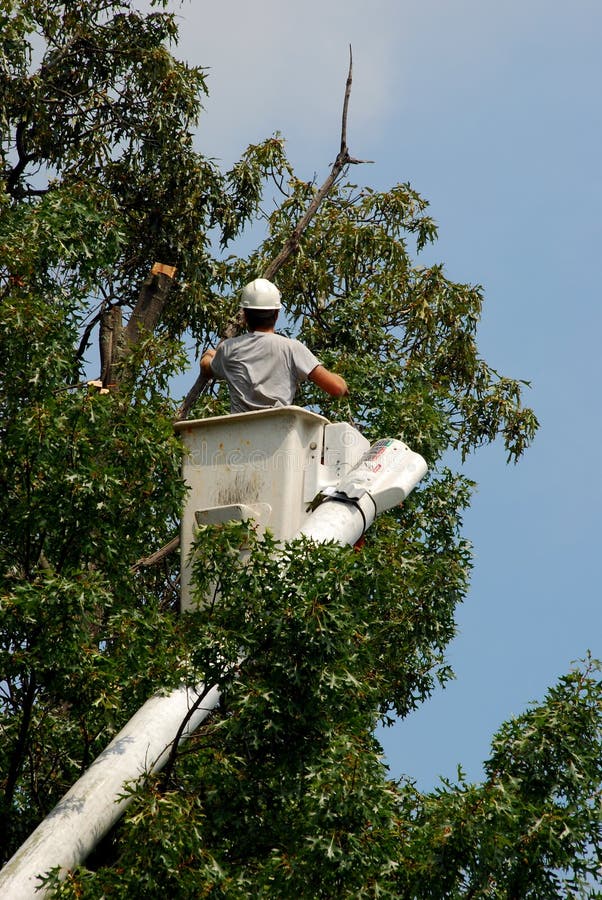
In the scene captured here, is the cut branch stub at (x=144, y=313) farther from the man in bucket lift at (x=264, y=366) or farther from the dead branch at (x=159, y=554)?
the man in bucket lift at (x=264, y=366)

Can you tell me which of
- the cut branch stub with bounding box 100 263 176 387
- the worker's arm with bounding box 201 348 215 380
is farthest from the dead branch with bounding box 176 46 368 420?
the worker's arm with bounding box 201 348 215 380

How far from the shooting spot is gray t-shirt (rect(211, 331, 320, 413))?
40.9 feet

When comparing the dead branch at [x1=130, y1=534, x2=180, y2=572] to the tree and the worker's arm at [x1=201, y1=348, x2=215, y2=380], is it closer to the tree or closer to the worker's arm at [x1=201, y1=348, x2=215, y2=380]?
the tree

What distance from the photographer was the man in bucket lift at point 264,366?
12.5 m

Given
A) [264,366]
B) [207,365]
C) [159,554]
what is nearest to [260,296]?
[264,366]

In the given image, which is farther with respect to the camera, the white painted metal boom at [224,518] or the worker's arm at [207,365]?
the worker's arm at [207,365]

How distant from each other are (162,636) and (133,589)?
1.21m

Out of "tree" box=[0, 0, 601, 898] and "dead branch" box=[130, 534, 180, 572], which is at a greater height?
"dead branch" box=[130, 534, 180, 572]

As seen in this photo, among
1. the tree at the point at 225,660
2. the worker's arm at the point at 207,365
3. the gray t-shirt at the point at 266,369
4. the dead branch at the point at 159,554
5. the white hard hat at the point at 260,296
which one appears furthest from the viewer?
the dead branch at the point at 159,554

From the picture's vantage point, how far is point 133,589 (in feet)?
40.2

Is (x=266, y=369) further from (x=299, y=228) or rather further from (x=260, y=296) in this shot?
(x=299, y=228)

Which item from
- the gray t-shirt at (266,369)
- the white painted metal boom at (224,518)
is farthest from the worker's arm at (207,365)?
the white painted metal boom at (224,518)

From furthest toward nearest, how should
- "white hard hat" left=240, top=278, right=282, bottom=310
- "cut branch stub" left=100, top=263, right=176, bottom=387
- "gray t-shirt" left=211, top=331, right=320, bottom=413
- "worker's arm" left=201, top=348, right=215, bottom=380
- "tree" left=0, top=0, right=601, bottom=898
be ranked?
"cut branch stub" left=100, top=263, right=176, bottom=387, "worker's arm" left=201, top=348, right=215, bottom=380, "white hard hat" left=240, top=278, right=282, bottom=310, "gray t-shirt" left=211, top=331, right=320, bottom=413, "tree" left=0, top=0, right=601, bottom=898

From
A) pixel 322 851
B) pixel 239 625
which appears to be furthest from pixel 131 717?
pixel 322 851
